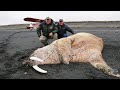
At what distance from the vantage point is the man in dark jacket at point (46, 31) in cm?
1380

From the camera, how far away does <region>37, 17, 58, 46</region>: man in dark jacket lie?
1380 cm

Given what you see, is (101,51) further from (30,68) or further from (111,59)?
(30,68)

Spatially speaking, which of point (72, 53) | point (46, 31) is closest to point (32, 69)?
point (72, 53)

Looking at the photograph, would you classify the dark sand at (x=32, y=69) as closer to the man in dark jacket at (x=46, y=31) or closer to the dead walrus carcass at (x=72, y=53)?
the dead walrus carcass at (x=72, y=53)

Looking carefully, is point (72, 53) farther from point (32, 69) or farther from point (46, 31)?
point (46, 31)

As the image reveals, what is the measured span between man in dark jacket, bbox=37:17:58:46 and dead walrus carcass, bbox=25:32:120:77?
1.32 m

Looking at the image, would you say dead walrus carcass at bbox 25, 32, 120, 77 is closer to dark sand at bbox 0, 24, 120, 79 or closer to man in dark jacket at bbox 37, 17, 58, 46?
dark sand at bbox 0, 24, 120, 79

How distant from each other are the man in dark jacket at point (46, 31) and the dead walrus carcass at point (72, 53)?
1317 mm

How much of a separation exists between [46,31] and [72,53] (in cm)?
227

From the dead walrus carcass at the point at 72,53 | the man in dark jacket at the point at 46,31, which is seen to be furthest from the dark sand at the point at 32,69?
the man in dark jacket at the point at 46,31

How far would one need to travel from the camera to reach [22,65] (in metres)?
11.4

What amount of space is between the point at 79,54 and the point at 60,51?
0.59 meters

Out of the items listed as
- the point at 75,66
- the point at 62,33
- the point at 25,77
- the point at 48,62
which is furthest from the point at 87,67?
the point at 62,33

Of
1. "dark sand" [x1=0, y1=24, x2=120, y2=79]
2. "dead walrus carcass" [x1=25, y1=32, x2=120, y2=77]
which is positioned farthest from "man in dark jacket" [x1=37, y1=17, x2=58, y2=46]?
"dead walrus carcass" [x1=25, y1=32, x2=120, y2=77]
